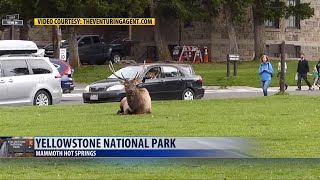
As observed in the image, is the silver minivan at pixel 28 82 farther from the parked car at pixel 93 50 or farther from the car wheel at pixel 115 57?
the car wheel at pixel 115 57

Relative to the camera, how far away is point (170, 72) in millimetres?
26250

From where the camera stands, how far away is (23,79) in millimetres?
21953

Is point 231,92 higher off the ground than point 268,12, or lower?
lower

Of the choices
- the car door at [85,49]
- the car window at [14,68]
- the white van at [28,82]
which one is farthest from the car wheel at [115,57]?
the car window at [14,68]

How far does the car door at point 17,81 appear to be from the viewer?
71.3 feet

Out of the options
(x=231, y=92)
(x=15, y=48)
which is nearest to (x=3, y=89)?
(x=15, y=48)

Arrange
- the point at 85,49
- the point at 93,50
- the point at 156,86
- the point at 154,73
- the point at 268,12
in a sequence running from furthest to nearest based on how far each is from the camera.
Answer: the point at 93,50 < the point at 85,49 < the point at 268,12 < the point at 154,73 < the point at 156,86

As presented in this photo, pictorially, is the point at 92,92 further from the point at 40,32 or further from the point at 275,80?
the point at 40,32

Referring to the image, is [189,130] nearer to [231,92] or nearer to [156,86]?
[156,86]

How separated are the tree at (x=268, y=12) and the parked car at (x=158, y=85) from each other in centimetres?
1942

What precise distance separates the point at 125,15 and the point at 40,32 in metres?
15.5

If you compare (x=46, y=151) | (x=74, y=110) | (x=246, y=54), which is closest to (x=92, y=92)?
(x=74, y=110)

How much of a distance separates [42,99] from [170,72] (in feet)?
17.0

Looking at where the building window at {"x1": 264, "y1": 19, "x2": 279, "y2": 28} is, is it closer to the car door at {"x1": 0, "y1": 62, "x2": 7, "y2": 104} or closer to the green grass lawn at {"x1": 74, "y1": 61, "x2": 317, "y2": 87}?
the green grass lawn at {"x1": 74, "y1": 61, "x2": 317, "y2": 87}
